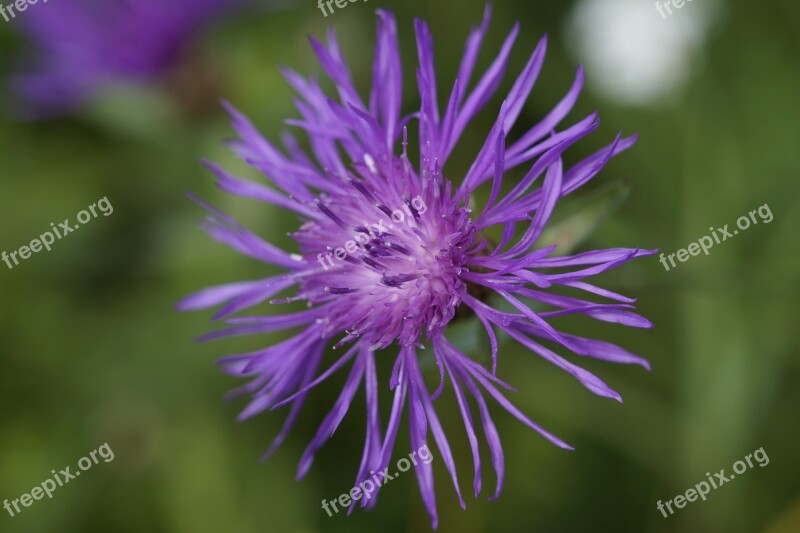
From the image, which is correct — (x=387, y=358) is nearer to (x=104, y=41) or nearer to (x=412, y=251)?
(x=412, y=251)

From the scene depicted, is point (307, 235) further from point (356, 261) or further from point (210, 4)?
point (210, 4)

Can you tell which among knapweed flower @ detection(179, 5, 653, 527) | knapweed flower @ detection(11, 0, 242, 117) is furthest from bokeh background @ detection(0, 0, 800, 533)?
knapweed flower @ detection(179, 5, 653, 527)

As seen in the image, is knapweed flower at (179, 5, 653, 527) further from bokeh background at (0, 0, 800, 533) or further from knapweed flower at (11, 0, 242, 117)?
knapweed flower at (11, 0, 242, 117)

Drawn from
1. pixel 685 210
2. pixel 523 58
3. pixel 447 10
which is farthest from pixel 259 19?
pixel 685 210

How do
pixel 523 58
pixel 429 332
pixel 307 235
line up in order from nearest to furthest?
pixel 429 332, pixel 307 235, pixel 523 58

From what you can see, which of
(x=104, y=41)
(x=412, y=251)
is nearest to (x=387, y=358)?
(x=412, y=251)

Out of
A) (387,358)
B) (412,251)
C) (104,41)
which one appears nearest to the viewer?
(412,251)

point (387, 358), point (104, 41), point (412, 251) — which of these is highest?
point (104, 41)
